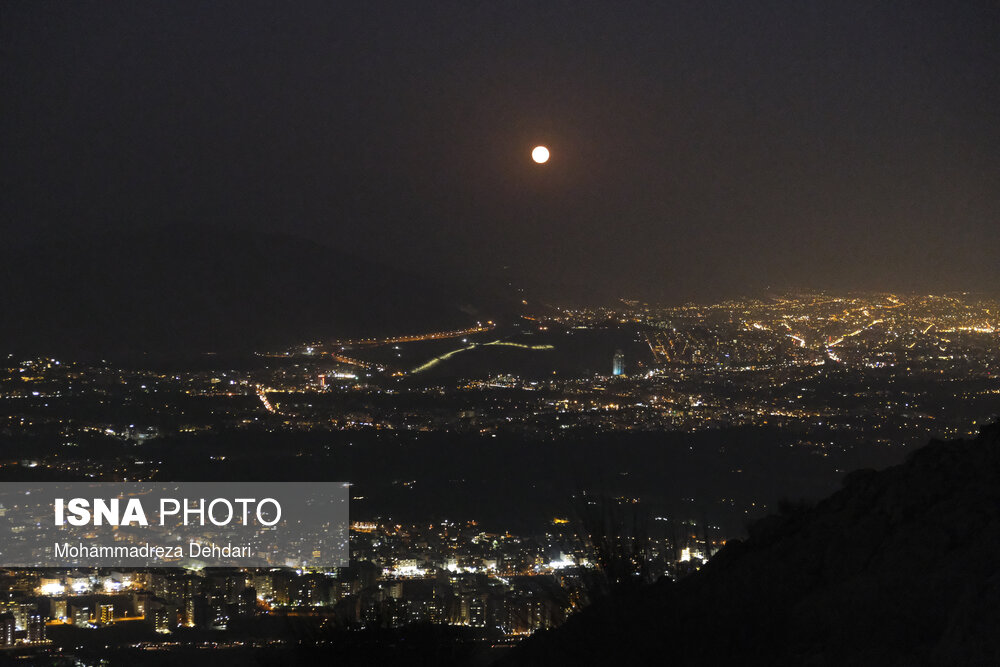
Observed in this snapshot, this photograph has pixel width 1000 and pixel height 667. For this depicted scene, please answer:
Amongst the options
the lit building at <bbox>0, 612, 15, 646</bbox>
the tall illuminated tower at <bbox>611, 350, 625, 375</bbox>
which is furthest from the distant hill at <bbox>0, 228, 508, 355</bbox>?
the lit building at <bbox>0, 612, 15, 646</bbox>

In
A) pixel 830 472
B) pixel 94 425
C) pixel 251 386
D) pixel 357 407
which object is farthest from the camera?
pixel 251 386

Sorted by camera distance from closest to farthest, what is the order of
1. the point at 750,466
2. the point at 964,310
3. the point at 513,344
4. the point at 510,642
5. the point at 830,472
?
the point at 510,642, the point at 830,472, the point at 750,466, the point at 964,310, the point at 513,344

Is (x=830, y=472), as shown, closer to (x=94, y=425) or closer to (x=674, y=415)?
(x=674, y=415)

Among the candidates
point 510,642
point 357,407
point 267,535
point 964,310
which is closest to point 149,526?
point 267,535

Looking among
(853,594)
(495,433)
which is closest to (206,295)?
(495,433)

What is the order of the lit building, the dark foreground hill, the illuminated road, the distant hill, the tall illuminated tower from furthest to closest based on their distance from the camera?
the distant hill < the illuminated road < the tall illuminated tower < the lit building < the dark foreground hill

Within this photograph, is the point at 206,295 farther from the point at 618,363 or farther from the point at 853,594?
the point at 853,594

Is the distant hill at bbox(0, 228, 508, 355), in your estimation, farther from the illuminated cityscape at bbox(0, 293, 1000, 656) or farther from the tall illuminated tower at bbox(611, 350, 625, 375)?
the tall illuminated tower at bbox(611, 350, 625, 375)
